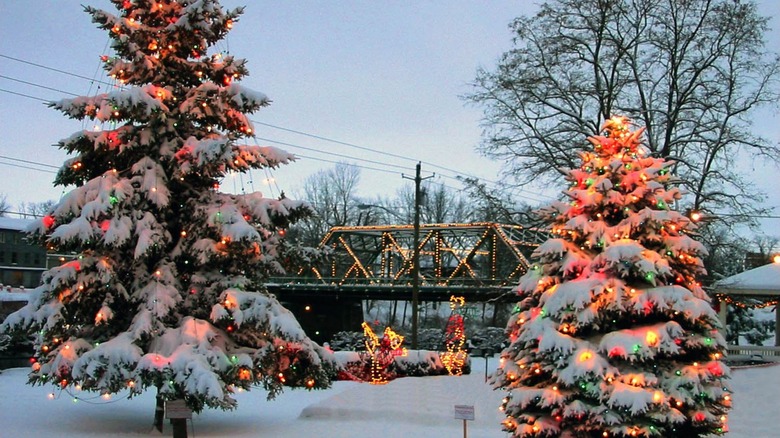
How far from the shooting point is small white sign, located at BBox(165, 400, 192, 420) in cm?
1233

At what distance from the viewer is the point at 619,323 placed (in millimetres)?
11609

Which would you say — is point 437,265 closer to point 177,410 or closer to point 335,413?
point 335,413

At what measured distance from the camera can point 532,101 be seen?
2623cm

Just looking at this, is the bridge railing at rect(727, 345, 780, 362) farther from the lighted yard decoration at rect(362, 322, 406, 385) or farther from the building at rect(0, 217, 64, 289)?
the building at rect(0, 217, 64, 289)

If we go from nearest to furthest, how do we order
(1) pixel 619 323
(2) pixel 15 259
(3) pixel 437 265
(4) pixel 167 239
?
(1) pixel 619 323, (4) pixel 167 239, (3) pixel 437 265, (2) pixel 15 259

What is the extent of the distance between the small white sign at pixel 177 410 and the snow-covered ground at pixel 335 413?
3.19m

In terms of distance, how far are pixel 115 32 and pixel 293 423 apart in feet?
29.0

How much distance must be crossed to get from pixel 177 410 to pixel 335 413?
278 inches

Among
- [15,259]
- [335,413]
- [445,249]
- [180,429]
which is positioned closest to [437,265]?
[445,249]

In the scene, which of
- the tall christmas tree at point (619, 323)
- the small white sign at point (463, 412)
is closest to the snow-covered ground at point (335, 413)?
the small white sign at point (463, 412)

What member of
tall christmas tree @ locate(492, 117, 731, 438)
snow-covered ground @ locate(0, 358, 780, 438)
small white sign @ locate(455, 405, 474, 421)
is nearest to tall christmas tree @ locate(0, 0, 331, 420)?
snow-covered ground @ locate(0, 358, 780, 438)

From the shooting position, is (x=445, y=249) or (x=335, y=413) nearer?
(x=335, y=413)

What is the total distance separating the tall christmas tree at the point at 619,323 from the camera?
10.9m

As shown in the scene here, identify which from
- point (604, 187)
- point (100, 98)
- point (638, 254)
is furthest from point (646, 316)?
point (100, 98)
